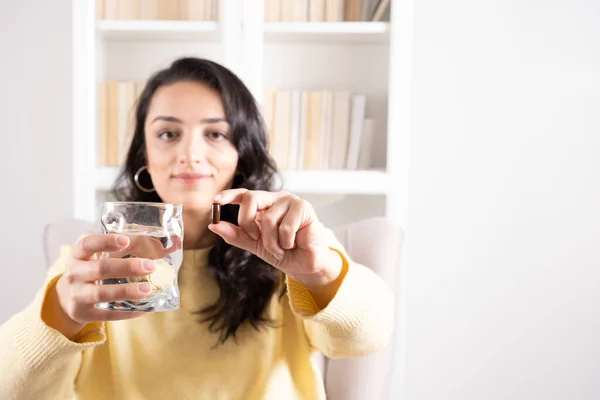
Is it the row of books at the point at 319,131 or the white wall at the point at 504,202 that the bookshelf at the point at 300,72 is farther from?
the white wall at the point at 504,202

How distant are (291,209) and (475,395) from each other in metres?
1.76

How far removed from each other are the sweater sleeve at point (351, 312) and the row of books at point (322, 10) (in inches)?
34.4

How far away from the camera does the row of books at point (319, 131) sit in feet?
5.81

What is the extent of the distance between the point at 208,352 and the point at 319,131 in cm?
80

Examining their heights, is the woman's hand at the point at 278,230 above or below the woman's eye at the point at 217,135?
below

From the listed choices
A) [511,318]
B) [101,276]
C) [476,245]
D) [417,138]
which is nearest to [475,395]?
[511,318]

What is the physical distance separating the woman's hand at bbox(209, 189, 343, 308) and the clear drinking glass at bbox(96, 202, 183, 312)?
7 cm

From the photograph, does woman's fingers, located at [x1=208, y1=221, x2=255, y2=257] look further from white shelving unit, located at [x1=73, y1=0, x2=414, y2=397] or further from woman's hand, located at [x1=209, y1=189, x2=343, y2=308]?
white shelving unit, located at [x1=73, y1=0, x2=414, y2=397]

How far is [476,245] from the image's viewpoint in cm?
224

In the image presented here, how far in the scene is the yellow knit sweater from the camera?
110cm

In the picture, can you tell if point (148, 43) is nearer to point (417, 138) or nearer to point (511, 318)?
point (417, 138)

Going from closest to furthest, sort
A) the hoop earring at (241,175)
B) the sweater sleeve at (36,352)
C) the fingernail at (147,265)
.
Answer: the fingernail at (147,265)
the sweater sleeve at (36,352)
the hoop earring at (241,175)

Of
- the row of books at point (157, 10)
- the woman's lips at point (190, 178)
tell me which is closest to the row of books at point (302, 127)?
the row of books at point (157, 10)

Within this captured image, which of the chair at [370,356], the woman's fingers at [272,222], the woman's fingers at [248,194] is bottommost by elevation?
the chair at [370,356]
